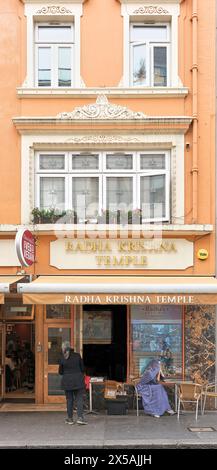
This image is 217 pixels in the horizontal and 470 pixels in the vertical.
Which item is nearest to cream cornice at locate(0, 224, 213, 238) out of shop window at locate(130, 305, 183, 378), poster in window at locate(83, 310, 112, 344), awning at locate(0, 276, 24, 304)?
awning at locate(0, 276, 24, 304)

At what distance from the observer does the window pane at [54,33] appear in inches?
512

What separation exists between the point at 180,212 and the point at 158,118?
85.8 inches

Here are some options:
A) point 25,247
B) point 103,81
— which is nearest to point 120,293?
point 25,247

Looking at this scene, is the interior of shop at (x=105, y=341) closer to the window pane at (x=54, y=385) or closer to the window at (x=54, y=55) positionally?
the window pane at (x=54, y=385)

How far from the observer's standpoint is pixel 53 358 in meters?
12.7

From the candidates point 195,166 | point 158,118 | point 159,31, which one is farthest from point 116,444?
point 159,31

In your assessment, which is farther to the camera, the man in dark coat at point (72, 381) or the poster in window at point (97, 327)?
the poster in window at point (97, 327)

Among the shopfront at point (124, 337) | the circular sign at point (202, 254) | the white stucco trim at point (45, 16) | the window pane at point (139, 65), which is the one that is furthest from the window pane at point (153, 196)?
the white stucco trim at point (45, 16)

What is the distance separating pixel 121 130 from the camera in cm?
1259

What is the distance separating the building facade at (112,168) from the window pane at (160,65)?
1.0 inches

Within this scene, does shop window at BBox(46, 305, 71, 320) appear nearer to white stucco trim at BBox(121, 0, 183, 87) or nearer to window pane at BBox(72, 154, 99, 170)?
window pane at BBox(72, 154, 99, 170)

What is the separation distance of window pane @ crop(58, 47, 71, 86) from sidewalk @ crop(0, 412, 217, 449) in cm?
751

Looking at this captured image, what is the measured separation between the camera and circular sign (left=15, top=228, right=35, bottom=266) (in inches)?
430
